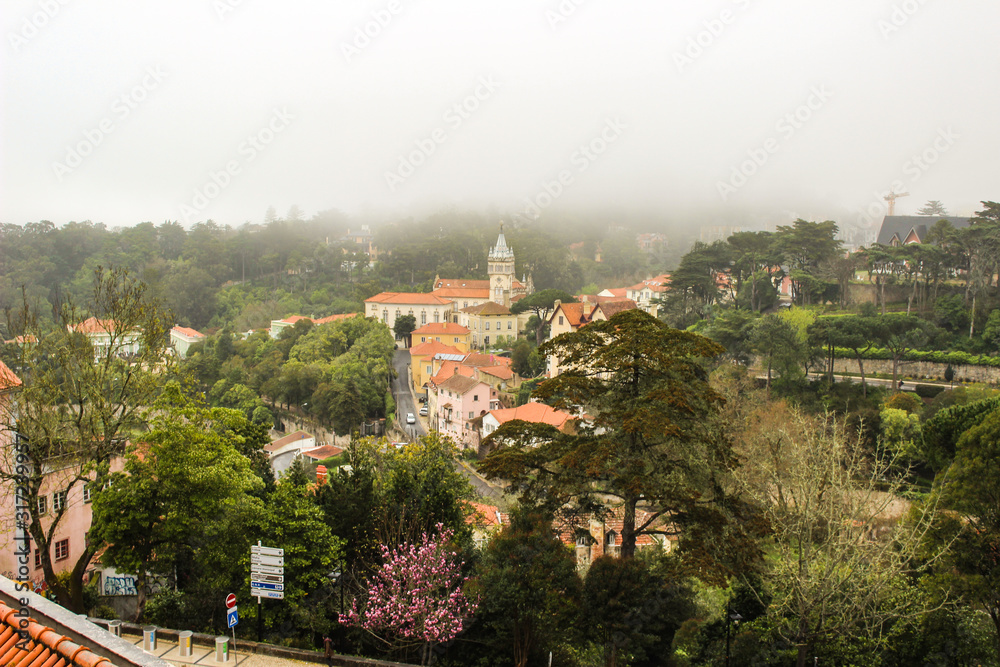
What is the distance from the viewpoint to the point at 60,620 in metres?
4.38

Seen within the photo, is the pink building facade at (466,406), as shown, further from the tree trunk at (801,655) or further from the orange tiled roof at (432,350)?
the tree trunk at (801,655)

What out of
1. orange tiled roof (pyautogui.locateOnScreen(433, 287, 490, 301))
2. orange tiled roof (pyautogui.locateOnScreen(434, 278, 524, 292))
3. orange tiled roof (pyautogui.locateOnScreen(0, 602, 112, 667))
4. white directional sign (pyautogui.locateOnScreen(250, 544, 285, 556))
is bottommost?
white directional sign (pyautogui.locateOnScreen(250, 544, 285, 556))

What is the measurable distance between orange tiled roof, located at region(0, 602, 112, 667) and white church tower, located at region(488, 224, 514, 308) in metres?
59.5

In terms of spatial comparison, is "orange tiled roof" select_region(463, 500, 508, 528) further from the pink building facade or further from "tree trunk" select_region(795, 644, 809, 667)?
the pink building facade

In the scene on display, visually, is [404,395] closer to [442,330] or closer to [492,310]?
[442,330]

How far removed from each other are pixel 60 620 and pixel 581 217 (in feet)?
412

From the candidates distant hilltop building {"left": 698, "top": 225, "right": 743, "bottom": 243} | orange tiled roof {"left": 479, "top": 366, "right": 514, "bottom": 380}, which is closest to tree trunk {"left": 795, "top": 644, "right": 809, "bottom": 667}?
orange tiled roof {"left": 479, "top": 366, "right": 514, "bottom": 380}

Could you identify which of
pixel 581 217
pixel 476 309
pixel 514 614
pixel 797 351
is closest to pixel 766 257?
pixel 797 351

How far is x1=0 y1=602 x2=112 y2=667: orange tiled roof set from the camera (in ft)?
12.8

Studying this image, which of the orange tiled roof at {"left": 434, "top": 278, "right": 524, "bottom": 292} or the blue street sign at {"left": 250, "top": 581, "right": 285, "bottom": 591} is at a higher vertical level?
the orange tiled roof at {"left": 434, "top": 278, "right": 524, "bottom": 292}

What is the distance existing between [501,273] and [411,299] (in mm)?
8385

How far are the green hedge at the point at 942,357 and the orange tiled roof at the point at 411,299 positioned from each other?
38.4 metres

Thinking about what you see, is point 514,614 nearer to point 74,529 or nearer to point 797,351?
point 74,529

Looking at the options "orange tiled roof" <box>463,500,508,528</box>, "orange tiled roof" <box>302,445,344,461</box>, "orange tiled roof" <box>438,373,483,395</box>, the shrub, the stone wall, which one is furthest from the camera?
"orange tiled roof" <box>438,373,483,395</box>
